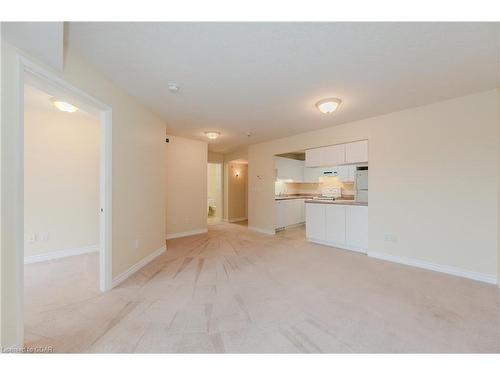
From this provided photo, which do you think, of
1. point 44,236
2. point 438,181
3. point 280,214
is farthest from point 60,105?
point 438,181

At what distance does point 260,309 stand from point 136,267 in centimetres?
204

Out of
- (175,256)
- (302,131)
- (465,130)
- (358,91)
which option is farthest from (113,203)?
(465,130)

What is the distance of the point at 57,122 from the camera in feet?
11.5

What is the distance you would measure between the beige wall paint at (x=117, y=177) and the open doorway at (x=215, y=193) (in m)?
3.63

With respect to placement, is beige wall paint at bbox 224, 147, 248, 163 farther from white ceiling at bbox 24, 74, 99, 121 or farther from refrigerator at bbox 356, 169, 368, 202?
white ceiling at bbox 24, 74, 99, 121

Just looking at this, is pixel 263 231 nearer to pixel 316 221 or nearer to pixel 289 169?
pixel 316 221

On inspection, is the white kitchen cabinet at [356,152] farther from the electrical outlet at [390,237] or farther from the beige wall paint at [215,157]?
the beige wall paint at [215,157]

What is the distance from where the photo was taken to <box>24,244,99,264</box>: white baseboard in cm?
323

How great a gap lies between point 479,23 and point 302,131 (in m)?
3.08

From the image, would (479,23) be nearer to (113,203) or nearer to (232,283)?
(232,283)

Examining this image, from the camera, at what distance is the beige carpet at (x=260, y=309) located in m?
1.54

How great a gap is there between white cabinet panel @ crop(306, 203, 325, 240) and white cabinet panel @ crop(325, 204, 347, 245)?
10 centimetres

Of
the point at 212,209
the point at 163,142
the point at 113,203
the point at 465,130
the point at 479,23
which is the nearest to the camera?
the point at 479,23
